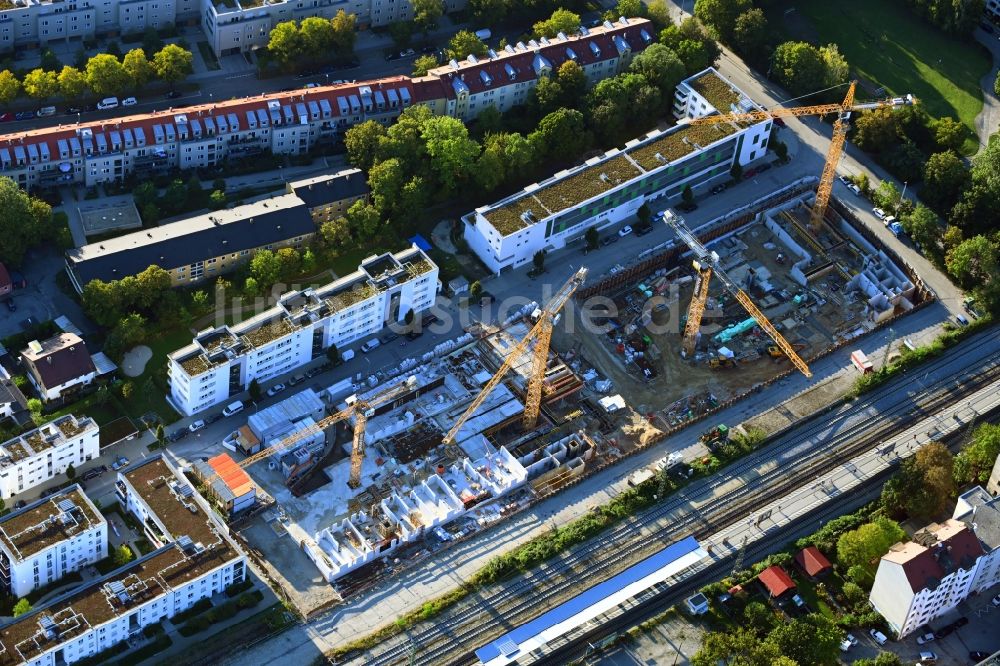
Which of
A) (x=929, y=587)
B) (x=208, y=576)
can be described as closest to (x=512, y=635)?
(x=208, y=576)

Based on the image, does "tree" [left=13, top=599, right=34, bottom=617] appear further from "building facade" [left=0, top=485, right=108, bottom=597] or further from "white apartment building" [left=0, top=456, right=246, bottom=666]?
"white apartment building" [left=0, top=456, right=246, bottom=666]

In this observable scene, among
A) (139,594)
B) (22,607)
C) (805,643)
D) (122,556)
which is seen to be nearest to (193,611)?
(139,594)

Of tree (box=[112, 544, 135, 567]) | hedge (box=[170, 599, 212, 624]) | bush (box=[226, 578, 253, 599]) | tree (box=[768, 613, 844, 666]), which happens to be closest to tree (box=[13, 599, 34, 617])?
tree (box=[112, 544, 135, 567])

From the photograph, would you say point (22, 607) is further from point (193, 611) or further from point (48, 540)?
point (193, 611)

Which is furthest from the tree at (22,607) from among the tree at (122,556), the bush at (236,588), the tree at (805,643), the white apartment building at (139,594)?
the tree at (805,643)

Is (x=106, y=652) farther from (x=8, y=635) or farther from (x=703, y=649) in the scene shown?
(x=703, y=649)
